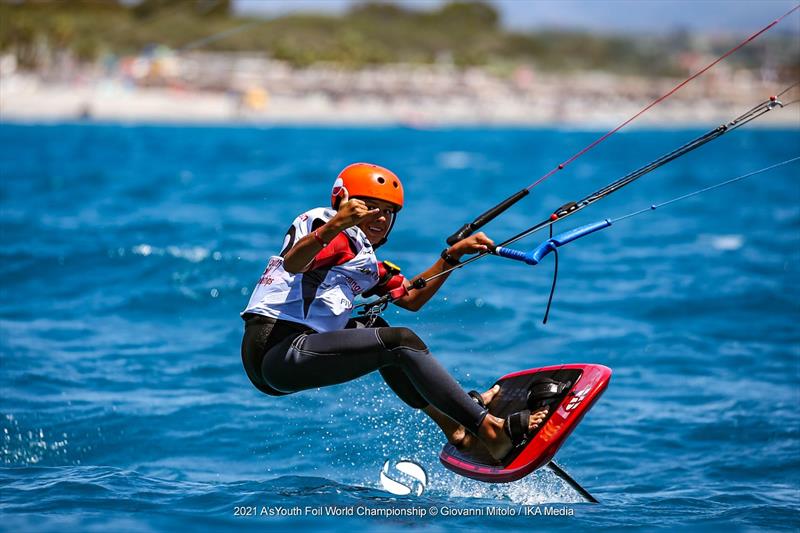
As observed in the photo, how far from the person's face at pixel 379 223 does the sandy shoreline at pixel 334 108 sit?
78.5 m

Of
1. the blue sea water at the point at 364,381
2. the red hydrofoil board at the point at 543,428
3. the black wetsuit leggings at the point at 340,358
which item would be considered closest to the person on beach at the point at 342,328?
the black wetsuit leggings at the point at 340,358

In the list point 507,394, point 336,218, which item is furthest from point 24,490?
point 507,394

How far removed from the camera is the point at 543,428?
563 centimetres

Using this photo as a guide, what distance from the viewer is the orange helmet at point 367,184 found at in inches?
211

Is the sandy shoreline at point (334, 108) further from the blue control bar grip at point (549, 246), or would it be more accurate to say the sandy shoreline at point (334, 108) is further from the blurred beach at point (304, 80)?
the blue control bar grip at point (549, 246)

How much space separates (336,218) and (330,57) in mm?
125296

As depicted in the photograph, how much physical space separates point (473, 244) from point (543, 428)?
43.2 inches

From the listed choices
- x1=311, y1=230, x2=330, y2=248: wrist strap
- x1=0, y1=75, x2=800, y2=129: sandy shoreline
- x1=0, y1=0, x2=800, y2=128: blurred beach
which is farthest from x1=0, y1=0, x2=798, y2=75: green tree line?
x1=311, y1=230, x2=330, y2=248: wrist strap

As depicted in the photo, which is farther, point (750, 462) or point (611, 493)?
point (750, 462)

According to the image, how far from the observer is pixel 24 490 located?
18.6 ft

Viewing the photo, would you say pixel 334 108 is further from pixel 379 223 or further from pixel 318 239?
pixel 318 239

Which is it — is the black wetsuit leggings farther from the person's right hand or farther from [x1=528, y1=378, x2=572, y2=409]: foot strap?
the person's right hand

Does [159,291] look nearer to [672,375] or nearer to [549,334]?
[549,334]

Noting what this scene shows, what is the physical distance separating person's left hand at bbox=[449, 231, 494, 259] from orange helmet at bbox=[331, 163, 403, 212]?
0.48 meters
